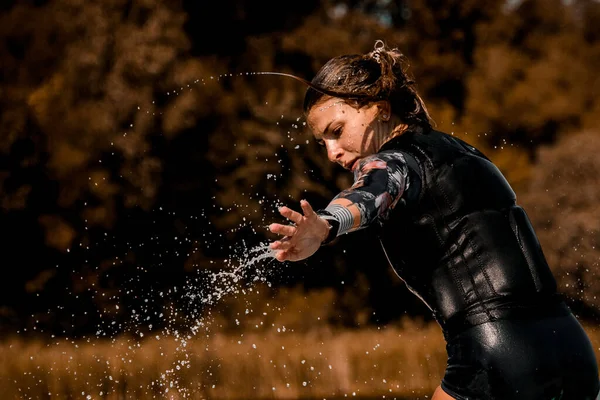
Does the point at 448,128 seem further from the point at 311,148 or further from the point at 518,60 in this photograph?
the point at 518,60

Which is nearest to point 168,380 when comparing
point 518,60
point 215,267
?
point 215,267

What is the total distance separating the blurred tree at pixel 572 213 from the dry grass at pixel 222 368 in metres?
1.54

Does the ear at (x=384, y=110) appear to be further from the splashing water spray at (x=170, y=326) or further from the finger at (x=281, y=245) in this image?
the splashing water spray at (x=170, y=326)

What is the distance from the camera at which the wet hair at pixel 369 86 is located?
3.33 metres

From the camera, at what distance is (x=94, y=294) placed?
14.9m

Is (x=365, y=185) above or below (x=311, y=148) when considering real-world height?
below

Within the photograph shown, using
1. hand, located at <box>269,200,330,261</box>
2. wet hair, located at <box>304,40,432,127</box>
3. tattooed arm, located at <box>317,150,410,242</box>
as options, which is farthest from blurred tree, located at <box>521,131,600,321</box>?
hand, located at <box>269,200,330,261</box>

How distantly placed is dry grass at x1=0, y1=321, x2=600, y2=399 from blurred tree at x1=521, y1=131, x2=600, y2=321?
60.8 inches

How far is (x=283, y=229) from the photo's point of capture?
2.50 m

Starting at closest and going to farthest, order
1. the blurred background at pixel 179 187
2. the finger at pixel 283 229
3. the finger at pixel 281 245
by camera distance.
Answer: the finger at pixel 283 229 < the finger at pixel 281 245 < the blurred background at pixel 179 187

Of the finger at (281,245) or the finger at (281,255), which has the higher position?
the finger at (281,245)

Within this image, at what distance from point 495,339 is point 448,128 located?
15314 mm

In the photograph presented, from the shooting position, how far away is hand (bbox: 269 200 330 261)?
2516 millimetres

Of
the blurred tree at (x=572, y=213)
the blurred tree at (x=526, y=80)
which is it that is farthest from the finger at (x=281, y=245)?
the blurred tree at (x=526, y=80)
